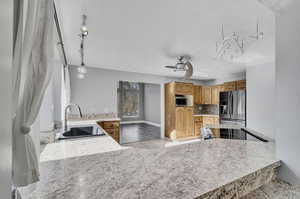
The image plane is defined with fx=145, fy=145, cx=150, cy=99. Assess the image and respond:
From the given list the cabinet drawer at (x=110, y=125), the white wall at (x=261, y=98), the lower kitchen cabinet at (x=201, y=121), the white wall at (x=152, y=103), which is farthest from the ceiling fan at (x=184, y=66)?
the white wall at (x=152, y=103)

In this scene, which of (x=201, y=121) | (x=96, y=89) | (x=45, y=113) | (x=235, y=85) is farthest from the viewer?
(x=201, y=121)

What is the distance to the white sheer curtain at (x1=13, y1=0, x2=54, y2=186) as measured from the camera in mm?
458

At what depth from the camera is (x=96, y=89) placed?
14.6ft

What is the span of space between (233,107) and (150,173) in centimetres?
462

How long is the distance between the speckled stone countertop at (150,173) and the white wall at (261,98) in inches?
114

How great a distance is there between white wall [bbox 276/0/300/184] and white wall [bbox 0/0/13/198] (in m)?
1.35

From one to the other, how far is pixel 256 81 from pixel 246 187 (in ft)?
12.2

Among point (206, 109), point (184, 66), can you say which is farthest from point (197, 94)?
point (184, 66)

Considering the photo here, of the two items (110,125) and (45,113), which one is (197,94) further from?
(45,113)

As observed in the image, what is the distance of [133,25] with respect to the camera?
1.98 m

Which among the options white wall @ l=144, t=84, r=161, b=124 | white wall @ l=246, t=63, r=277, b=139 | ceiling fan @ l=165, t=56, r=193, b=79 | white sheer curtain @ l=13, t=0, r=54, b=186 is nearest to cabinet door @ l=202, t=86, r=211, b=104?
white wall @ l=246, t=63, r=277, b=139

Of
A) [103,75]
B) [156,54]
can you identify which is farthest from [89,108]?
[156,54]

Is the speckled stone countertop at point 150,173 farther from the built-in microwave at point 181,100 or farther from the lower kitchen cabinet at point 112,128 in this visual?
the built-in microwave at point 181,100

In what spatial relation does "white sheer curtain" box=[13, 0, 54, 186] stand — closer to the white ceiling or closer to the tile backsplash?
the white ceiling
